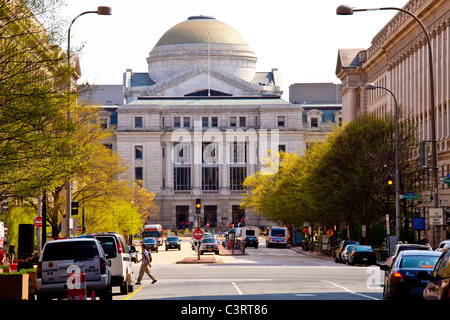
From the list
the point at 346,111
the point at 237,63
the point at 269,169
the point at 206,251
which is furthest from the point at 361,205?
the point at 237,63

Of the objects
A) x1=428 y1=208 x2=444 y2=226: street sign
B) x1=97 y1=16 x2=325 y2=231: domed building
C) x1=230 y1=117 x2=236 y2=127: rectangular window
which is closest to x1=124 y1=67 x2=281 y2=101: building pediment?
x1=97 y1=16 x2=325 y2=231: domed building

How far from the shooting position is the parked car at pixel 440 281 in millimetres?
15719

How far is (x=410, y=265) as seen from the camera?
2405 cm

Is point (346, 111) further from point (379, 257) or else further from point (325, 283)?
point (325, 283)

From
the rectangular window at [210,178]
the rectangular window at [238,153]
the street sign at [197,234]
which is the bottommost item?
the street sign at [197,234]

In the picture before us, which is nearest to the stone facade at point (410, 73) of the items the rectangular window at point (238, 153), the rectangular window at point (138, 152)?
the rectangular window at point (238, 153)

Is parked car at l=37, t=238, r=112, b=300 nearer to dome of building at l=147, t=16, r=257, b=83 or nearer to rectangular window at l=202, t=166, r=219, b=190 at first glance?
rectangular window at l=202, t=166, r=219, b=190

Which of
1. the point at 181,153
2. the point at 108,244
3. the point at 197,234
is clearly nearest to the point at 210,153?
the point at 181,153

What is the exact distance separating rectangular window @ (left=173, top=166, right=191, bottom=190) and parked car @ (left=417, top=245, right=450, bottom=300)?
145 metres

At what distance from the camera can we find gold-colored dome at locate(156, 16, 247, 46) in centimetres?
18712

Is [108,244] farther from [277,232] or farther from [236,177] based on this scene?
[236,177]

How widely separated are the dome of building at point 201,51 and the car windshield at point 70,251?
6142 inches

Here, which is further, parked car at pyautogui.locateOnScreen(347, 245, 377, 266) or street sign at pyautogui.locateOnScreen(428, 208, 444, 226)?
parked car at pyautogui.locateOnScreen(347, 245, 377, 266)

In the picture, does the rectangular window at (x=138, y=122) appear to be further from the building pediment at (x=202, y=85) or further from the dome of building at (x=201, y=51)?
the dome of building at (x=201, y=51)
